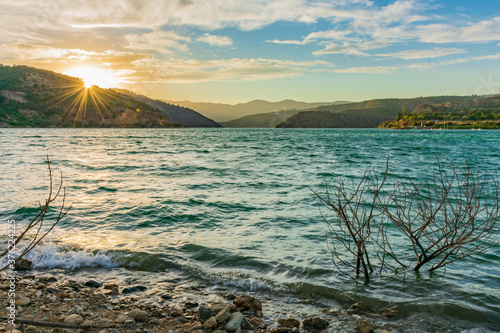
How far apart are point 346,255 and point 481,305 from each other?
8.56 ft

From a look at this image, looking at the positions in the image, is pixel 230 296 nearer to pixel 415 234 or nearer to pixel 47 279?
pixel 47 279

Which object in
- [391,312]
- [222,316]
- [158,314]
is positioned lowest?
[391,312]

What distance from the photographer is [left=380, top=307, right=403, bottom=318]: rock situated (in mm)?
4871

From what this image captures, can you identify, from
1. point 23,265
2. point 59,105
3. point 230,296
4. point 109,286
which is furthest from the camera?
point 59,105

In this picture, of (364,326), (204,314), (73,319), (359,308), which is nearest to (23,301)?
(73,319)

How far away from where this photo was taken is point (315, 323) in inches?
178

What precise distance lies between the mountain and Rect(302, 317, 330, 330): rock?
375 ft

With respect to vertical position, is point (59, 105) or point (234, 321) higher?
point (59, 105)

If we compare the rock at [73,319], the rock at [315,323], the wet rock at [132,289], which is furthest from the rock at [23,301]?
the rock at [315,323]

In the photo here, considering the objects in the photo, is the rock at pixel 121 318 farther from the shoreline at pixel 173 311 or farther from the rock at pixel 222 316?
the rock at pixel 222 316

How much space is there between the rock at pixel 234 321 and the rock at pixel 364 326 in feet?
5.37

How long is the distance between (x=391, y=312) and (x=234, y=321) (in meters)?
2.47

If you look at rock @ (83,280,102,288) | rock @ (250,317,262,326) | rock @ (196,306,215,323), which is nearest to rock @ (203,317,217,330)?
rock @ (196,306,215,323)

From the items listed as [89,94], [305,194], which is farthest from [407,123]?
[305,194]
